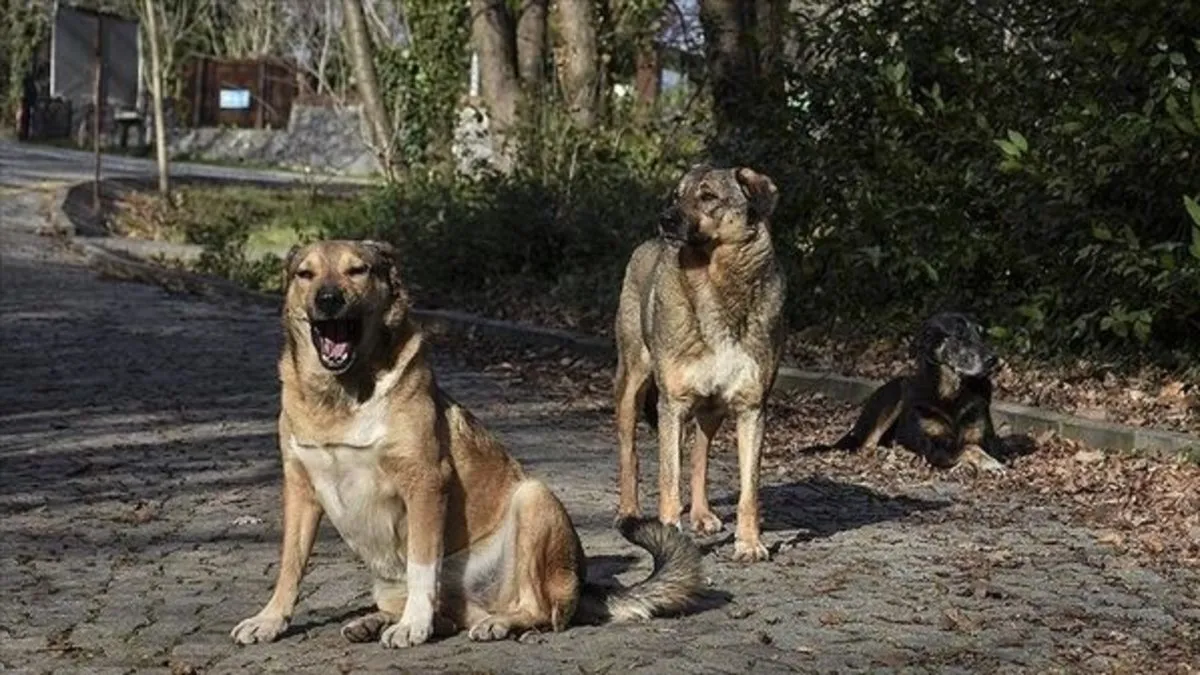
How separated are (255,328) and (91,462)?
786 centimetres

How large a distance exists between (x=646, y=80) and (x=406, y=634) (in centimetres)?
2736

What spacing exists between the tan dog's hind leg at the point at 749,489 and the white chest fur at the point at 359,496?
87.1 inches

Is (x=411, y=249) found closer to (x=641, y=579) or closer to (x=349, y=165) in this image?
(x=641, y=579)

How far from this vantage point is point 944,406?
12.5 metres

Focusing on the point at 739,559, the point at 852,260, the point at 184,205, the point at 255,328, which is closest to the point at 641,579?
the point at 739,559

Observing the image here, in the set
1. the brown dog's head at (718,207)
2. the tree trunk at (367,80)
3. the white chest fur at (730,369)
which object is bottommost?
the white chest fur at (730,369)

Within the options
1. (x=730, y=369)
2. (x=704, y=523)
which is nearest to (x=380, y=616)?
(x=730, y=369)

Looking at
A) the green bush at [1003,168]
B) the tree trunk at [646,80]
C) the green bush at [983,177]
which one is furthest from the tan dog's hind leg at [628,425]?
the tree trunk at [646,80]

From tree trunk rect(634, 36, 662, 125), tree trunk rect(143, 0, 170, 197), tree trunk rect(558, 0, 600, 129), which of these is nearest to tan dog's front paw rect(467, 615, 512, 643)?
tree trunk rect(634, 36, 662, 125)

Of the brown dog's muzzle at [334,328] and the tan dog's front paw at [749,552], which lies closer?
the brown dog's muzzle at [334,328]

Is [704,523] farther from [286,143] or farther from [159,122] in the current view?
[286,143]

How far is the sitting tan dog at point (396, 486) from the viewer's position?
7.14 metres

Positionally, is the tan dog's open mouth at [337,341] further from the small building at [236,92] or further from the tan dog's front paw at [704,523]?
the small building at [236,92]

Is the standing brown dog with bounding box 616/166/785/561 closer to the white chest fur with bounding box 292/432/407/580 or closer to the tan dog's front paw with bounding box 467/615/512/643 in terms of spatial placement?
the tan dog's front paw with bounding box 467/615/512/643
